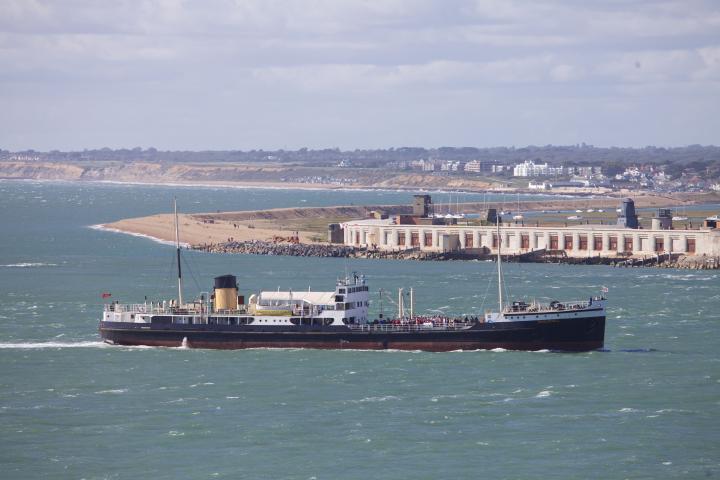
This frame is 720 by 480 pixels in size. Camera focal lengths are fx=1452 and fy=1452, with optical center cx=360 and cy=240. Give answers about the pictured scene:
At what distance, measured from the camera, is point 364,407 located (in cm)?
5912

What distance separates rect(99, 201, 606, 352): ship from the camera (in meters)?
72.4

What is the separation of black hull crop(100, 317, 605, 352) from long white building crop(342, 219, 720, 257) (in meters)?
57.9

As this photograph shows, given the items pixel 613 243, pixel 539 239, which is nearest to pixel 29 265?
pixel 539 239

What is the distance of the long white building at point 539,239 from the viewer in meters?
130

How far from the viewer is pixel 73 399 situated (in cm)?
6112

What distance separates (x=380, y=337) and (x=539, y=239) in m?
66.5

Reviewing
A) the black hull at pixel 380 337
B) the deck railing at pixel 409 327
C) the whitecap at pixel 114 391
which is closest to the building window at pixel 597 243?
the black hull at pixel 380 337

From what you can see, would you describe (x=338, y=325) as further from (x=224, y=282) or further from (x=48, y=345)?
(x=48, y=345)

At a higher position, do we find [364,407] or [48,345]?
[48,345]

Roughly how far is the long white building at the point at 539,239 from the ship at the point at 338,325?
189ft

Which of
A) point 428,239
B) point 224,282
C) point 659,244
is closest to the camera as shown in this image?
point 224,282

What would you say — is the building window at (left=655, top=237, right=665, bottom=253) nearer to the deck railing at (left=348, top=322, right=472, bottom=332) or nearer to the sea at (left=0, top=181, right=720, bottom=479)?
the sea at (left=0, top=181, right=720, bottom=479)

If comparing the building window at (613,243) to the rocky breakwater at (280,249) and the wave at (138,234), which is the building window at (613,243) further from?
the wave at (138,234)

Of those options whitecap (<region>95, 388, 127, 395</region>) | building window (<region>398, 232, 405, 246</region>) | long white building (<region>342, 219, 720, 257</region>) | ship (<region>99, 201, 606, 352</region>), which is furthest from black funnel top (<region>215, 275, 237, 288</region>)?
building window (<region>398, 232, 405, 246</region>)
